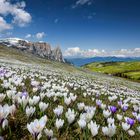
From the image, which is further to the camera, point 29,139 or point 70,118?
point 70,118

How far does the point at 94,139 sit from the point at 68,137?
0.44 meters

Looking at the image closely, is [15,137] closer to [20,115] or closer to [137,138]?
[20,115]

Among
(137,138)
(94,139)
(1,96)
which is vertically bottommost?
(137,138)

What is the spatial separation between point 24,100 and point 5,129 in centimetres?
136

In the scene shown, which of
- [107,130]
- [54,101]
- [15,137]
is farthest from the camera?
[54,101]

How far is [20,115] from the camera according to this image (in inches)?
192

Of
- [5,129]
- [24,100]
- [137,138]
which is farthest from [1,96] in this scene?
[137,138]

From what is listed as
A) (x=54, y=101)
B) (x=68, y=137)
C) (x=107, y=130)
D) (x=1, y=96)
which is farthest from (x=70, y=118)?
(x=54, y=101)

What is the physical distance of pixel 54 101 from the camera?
7652mm

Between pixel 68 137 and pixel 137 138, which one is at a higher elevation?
pixel 68 137

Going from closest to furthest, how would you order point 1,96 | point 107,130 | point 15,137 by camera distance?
point 15,137 < point 107,130 < point 1,96

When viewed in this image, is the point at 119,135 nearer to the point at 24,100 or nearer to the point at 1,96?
the point at 24,100

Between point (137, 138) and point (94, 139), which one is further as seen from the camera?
point (137, 138)

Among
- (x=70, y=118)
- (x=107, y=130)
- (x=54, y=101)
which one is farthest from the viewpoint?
(x=54, y=101)
